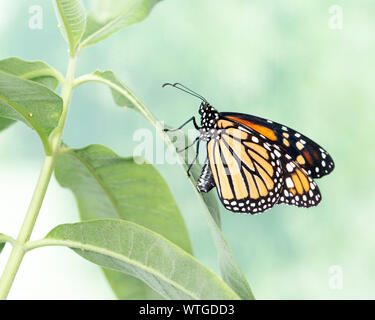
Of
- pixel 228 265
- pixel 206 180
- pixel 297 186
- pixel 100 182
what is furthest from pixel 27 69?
pixel 297 186

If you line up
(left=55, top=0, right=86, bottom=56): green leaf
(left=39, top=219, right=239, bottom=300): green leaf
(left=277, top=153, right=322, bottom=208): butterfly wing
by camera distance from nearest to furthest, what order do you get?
(left=39, top=219, right=239, bottom=300): green leaf, (left=55, top=0, right=86, bottom=56): green leaf, (left=277, top=153, right=322, bottom=208): butterfly wing

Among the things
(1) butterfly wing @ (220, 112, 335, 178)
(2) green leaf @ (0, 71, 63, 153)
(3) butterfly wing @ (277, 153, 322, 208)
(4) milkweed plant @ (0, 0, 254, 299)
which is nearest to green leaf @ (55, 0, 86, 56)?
(4) milkweed plant @ (0, 0, 254, 299)

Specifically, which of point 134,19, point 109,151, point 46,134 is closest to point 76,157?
point 109,151

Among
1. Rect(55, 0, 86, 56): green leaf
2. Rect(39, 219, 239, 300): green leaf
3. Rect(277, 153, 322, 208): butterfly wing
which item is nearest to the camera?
Rect(39, 219, 239, 300): green leaf

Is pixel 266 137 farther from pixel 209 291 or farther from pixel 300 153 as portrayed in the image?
pixel 209 291

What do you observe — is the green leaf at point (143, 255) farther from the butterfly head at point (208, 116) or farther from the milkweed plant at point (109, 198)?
the butterfly head at point (208, 116)

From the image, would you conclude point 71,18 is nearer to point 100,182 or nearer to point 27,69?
point 27,69

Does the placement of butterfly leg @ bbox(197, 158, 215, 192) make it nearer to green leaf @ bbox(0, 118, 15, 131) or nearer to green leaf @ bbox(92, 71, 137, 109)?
green leaf @ bbox(92, 71, 137, 109)

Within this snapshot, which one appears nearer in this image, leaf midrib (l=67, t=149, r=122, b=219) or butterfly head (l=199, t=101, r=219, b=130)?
leaf midrib (l=67, t=149, r=122, b=219)
